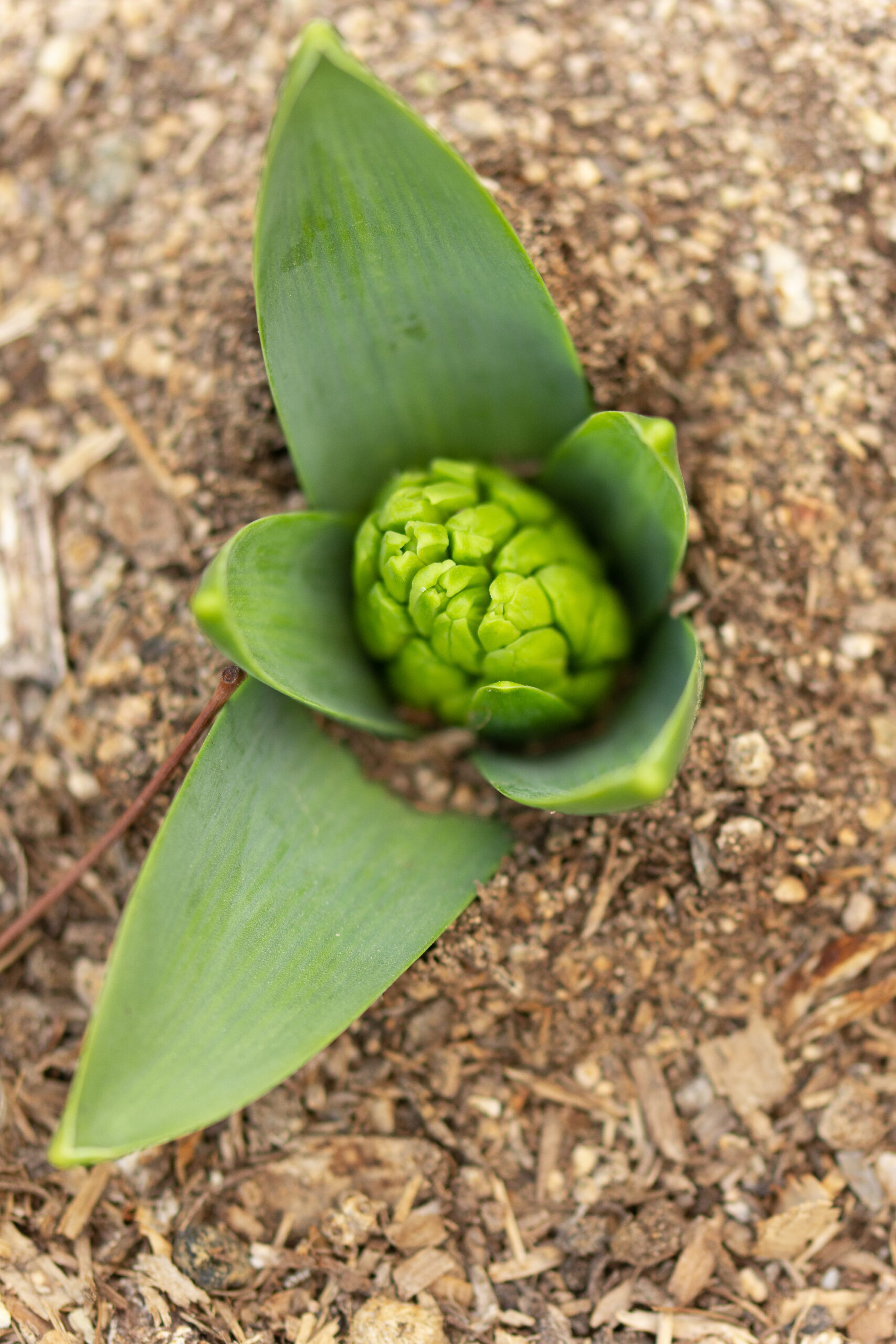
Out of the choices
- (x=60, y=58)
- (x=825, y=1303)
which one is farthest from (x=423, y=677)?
(x=60, y=58)

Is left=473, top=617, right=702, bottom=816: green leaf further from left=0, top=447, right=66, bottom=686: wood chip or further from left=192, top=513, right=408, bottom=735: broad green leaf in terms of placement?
left=0, top=447, right=66, bottom=686: wood chip

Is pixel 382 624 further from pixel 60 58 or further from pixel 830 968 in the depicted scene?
pixel 60 58

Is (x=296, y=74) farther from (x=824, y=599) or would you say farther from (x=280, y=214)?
(x=824, y=599)

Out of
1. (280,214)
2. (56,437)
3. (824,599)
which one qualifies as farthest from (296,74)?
(824,599)

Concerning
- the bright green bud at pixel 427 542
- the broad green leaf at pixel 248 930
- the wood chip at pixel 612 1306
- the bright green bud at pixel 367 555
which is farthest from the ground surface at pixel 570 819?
the bright green bud at pixel 427 542

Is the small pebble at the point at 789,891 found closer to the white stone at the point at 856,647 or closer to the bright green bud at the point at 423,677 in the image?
the white stone at the point at 856,647

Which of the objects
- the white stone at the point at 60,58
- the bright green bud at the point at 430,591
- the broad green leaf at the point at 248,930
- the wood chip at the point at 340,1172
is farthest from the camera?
the white stone at the point at 60,58

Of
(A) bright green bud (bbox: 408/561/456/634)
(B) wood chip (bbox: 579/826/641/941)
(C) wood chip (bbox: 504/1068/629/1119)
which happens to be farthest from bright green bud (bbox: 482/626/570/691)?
(C) wood chip (bbox: 504/1068/629/1119)
